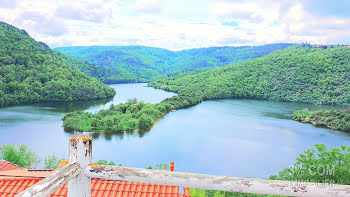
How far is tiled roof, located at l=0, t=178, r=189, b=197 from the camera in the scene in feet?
8.09

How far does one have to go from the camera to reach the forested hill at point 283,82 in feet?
144

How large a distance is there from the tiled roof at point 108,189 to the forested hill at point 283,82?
3443cm

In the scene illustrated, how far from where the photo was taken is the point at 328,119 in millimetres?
28531

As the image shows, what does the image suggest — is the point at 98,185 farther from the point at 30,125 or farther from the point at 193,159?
the point at 30,125

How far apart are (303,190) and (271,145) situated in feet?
70.1

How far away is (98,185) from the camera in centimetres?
258

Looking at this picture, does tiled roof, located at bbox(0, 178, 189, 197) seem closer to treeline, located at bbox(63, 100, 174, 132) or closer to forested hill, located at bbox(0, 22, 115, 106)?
treeline, located at bbox(63, 100, 174, 132)

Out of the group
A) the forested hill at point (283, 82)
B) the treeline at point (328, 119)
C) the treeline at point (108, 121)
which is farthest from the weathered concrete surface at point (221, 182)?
the forested hill at point (283, 82)

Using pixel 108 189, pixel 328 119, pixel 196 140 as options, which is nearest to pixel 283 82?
pixel 328 119

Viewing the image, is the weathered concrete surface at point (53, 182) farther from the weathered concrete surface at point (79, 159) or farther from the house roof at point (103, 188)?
the house roof at point (103, 188)

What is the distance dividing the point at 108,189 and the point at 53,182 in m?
1.59

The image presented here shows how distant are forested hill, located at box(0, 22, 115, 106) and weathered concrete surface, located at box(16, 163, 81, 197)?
35.9 m

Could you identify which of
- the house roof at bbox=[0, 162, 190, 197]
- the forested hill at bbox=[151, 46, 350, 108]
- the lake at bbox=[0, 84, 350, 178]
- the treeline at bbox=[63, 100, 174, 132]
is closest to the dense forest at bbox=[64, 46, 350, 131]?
the forested hill at bbox=[151, 46, 350, 108]

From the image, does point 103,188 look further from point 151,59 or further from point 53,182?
point 151,59
